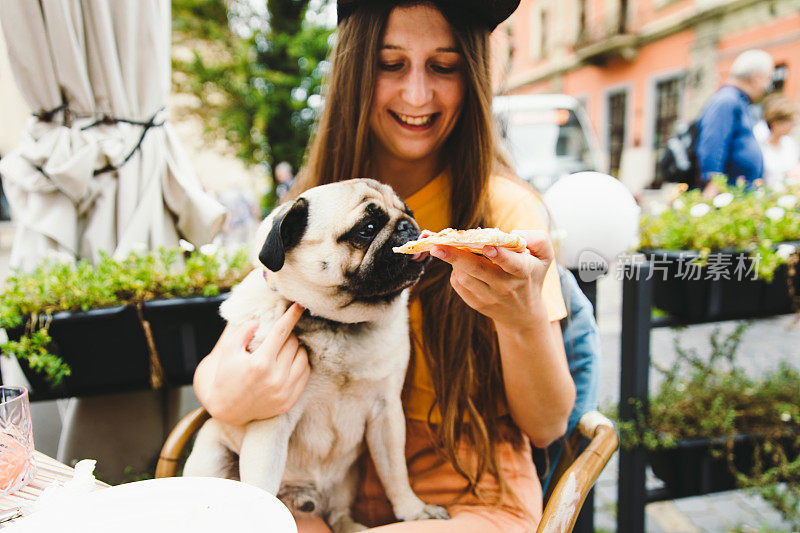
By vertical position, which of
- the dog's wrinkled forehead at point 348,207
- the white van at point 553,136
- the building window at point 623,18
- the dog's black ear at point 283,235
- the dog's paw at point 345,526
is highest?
the building window at point 623,18

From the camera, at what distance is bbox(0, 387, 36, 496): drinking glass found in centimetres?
108

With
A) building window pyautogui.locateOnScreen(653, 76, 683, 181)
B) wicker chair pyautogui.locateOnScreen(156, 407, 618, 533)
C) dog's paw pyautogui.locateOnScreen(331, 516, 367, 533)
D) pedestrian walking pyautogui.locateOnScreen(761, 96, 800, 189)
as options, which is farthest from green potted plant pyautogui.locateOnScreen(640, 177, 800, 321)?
building window pyautogui.locateOnScreen(653, 76, 683, 181)

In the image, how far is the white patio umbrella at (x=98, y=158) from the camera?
219 cm

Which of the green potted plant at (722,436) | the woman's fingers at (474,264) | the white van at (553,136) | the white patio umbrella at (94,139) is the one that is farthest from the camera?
the white van at (553,136)

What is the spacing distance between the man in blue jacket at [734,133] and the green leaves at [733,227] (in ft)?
8.33

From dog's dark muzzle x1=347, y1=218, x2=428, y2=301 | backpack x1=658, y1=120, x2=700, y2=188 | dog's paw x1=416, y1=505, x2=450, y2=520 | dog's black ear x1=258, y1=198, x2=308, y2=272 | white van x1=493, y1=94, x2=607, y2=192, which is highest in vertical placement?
white van x1=493, y1=94, x2=607, y2=192

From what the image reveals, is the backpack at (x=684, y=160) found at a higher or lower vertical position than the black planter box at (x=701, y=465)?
higher

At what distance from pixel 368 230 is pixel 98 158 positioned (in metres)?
1.70

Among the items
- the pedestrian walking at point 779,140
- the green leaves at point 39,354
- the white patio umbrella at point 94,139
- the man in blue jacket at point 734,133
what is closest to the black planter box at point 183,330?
the green leaves at point 39,354

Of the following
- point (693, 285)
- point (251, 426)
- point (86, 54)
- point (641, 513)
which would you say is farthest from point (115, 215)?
point (641, 513)

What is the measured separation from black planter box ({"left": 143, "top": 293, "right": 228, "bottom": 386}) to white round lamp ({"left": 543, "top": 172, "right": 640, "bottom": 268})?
1.37 meters

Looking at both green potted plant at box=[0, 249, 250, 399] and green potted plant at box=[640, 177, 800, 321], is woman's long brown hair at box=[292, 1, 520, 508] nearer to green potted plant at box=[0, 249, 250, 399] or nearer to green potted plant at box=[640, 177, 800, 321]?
green potted plant at box=[0, 249, 250, 399]

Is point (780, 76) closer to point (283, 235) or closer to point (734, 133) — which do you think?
point (734, 133)

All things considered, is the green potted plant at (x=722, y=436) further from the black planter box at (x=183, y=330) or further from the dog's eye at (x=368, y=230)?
the black planter box at (x=183, y=330)
